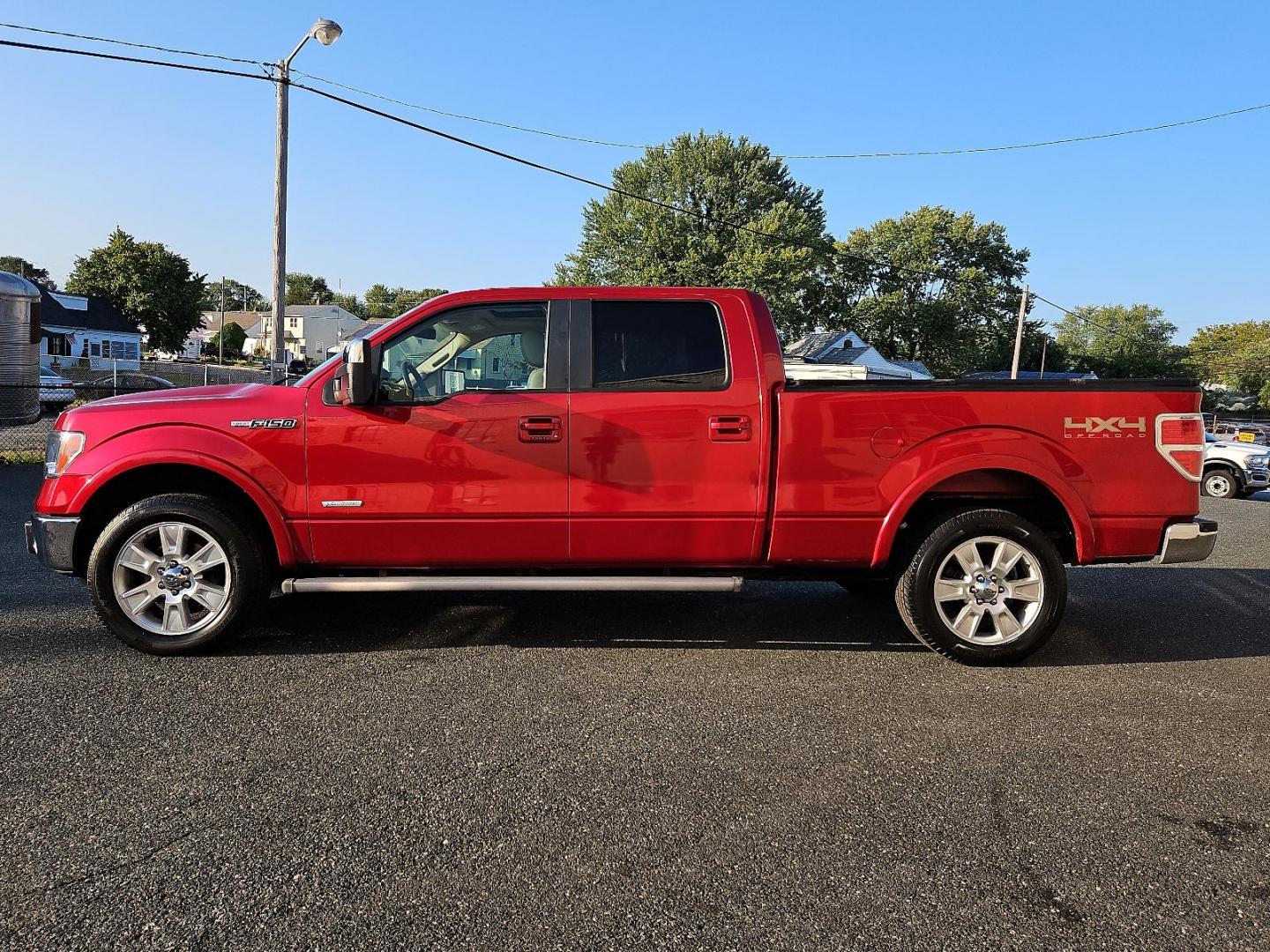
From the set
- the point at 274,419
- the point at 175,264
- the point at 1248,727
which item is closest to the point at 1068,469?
the point at 1248,727

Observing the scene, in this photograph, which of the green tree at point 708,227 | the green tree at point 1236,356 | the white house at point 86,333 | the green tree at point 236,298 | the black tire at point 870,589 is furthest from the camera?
the green tree at point 236,298

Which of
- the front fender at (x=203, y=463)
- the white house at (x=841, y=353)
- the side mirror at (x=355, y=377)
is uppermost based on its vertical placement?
the white house at (x=841, y=353)

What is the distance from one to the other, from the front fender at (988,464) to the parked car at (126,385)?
9862mm

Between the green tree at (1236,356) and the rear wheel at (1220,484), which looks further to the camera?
the green tree at (1236,356)

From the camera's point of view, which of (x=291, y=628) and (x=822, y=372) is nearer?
(x=291, y=628)

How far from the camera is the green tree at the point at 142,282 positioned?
2085 inches

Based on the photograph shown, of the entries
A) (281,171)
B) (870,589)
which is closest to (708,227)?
(281,171)

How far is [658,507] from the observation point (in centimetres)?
409

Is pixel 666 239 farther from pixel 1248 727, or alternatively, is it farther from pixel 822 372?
pixel 1248 727

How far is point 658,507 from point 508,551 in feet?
2.67

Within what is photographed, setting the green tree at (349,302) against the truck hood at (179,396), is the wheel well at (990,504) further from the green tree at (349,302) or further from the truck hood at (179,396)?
the green tree at (349,302)

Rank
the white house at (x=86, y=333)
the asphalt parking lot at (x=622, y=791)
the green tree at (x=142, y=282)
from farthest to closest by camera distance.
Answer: the green tree at (x=142, y=282) < the white house at (x=86, y=333) < the asphalt parking lot at (x=622, y=791)

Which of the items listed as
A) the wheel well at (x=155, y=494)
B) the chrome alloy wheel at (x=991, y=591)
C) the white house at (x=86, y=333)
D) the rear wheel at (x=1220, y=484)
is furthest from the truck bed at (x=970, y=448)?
the white house at (x=86, y=333)

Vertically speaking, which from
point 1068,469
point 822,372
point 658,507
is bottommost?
point 658,507
